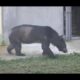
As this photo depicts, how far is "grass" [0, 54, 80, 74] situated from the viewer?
3078 mm

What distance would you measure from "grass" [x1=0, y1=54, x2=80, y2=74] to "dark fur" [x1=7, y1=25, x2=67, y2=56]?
8 cm

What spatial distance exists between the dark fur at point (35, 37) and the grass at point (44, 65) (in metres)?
0.08

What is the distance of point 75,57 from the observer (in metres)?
3.08

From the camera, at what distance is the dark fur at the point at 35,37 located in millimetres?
3084

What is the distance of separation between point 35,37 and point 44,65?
0.98 ft

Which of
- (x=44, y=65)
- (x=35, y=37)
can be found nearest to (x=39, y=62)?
(x=44, y=65)

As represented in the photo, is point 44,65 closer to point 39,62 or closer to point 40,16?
point 39,62

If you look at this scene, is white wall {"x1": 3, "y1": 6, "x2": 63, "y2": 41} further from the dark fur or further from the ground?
the ground

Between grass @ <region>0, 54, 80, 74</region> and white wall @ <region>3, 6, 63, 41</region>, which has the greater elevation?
white wall @ <region>3, 6, 63, 41</region>

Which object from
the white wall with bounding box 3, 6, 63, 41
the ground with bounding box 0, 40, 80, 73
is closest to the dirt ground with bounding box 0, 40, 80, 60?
the ground with bounding box 0, 40, 80, 73

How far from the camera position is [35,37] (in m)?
3.11

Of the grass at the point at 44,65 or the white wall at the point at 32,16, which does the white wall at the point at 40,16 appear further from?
the grass at the point at 44,65

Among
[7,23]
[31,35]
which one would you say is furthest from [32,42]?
[7,23]
